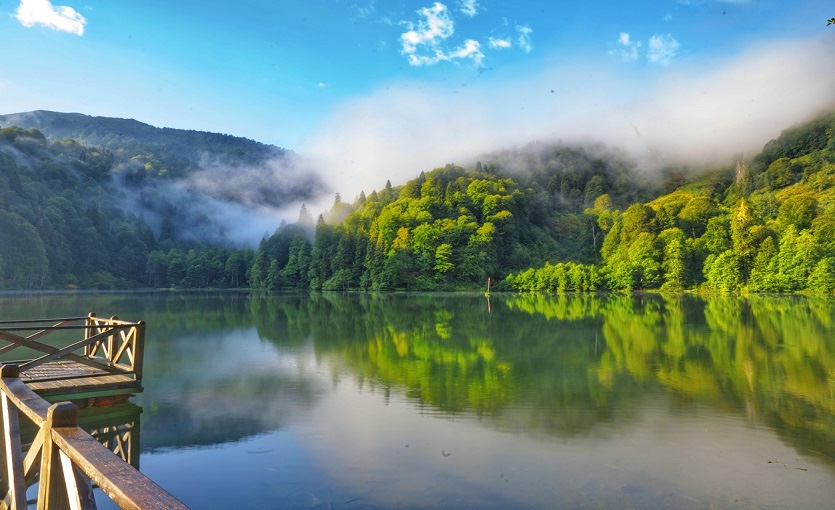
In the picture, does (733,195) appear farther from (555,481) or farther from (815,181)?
(555,481)

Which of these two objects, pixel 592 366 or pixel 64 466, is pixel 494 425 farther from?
pixel 64 466

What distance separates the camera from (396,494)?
764 cm

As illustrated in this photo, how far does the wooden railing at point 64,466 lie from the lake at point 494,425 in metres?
3.49

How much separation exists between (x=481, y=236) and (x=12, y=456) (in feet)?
346

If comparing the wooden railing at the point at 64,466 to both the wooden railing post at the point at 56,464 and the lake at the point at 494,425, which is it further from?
the lake at the point at 494,425

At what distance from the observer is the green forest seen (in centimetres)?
8375

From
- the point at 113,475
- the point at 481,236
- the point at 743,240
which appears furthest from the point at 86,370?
the point at 481,236

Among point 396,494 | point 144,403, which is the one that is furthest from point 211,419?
point 396,494

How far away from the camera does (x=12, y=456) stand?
14.1 feet

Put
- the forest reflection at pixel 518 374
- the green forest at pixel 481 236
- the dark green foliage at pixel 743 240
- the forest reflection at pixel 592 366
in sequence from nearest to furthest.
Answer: the forest reflection at pixel 518 374 → the forest reflection at pixel 592 366 → the dark green foliage at pixel 743 240 → the green forest at pixel 481 236

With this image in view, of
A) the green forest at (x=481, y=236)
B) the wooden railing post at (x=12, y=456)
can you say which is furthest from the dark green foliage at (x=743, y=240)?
the wooden railing post at (x=12, y=456)

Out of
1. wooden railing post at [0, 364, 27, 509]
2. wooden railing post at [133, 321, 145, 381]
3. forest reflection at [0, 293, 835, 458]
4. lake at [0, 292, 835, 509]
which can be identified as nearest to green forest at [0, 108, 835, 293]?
forest reflection at [0, 293, 835, 458]

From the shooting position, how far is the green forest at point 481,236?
275ft

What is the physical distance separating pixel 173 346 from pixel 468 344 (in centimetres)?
1315
